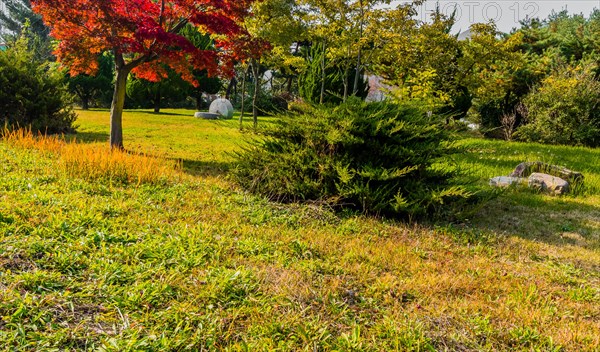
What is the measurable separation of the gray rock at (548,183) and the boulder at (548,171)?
0.41 meters

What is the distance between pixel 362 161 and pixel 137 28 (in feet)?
15.8

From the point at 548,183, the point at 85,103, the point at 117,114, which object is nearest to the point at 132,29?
the point at 117,114

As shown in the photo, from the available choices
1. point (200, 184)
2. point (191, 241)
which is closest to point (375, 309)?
point (191, 241)

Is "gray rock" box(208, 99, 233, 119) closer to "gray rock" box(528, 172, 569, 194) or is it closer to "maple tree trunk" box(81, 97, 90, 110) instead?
"maple tree trunk" box(81, 97, 90, 110)

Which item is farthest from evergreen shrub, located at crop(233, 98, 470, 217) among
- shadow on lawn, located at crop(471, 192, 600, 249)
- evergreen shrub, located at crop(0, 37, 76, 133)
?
evergreen shrub, located at crop(0, 37, 76, 133)

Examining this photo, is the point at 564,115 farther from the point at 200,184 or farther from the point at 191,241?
the point at 191,241

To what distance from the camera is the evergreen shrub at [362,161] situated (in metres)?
4.75

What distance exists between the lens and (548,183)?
7180mm

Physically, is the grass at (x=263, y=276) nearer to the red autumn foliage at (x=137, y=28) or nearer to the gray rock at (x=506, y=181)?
the gray rock at (x=506, y=181)

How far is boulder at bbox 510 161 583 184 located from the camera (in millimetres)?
7500

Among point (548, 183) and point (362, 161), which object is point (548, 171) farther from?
point (362, 161)

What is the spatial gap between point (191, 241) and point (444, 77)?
13.5m

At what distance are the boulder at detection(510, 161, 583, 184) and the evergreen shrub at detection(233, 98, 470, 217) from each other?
129 inches

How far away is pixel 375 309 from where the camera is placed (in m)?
2.57
